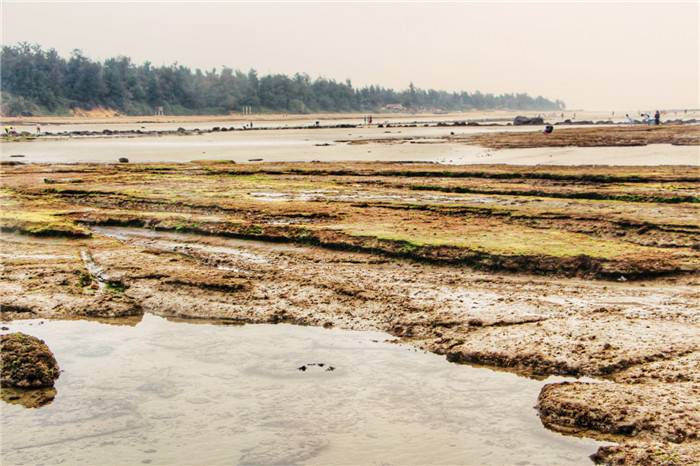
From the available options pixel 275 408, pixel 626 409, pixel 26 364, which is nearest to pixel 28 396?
pixel 26 364

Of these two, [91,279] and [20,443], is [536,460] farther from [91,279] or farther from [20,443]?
[91,279]

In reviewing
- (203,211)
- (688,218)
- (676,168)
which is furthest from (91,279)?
(676,168)

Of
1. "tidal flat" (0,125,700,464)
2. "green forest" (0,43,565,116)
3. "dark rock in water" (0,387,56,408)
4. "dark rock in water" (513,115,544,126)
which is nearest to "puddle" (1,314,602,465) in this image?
"dark rock in water" (0,387,56,408)

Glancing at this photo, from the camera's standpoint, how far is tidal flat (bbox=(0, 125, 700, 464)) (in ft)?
19.5

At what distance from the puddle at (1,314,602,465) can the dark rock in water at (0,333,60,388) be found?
0.68 feet

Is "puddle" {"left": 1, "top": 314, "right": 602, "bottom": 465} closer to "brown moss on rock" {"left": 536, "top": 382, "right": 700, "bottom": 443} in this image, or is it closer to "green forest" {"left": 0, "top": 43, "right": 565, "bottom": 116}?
"brown moss on rock" {"left": 536, "top": 382, "right": 700, "bottom": 443}

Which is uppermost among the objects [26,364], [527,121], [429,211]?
[527,121]

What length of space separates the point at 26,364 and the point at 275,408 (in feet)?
9.13

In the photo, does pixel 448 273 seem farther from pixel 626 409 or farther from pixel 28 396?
pixel 28 396

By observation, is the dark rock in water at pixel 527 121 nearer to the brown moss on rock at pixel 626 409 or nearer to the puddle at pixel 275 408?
the puddle at pixel 275 408

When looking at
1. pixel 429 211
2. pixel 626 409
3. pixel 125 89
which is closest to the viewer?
pixel 626 409

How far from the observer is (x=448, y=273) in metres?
9.83

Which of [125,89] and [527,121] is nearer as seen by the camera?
[527,121]

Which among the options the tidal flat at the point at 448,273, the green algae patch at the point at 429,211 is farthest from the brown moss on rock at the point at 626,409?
the green algae patch at the point at 429,211
